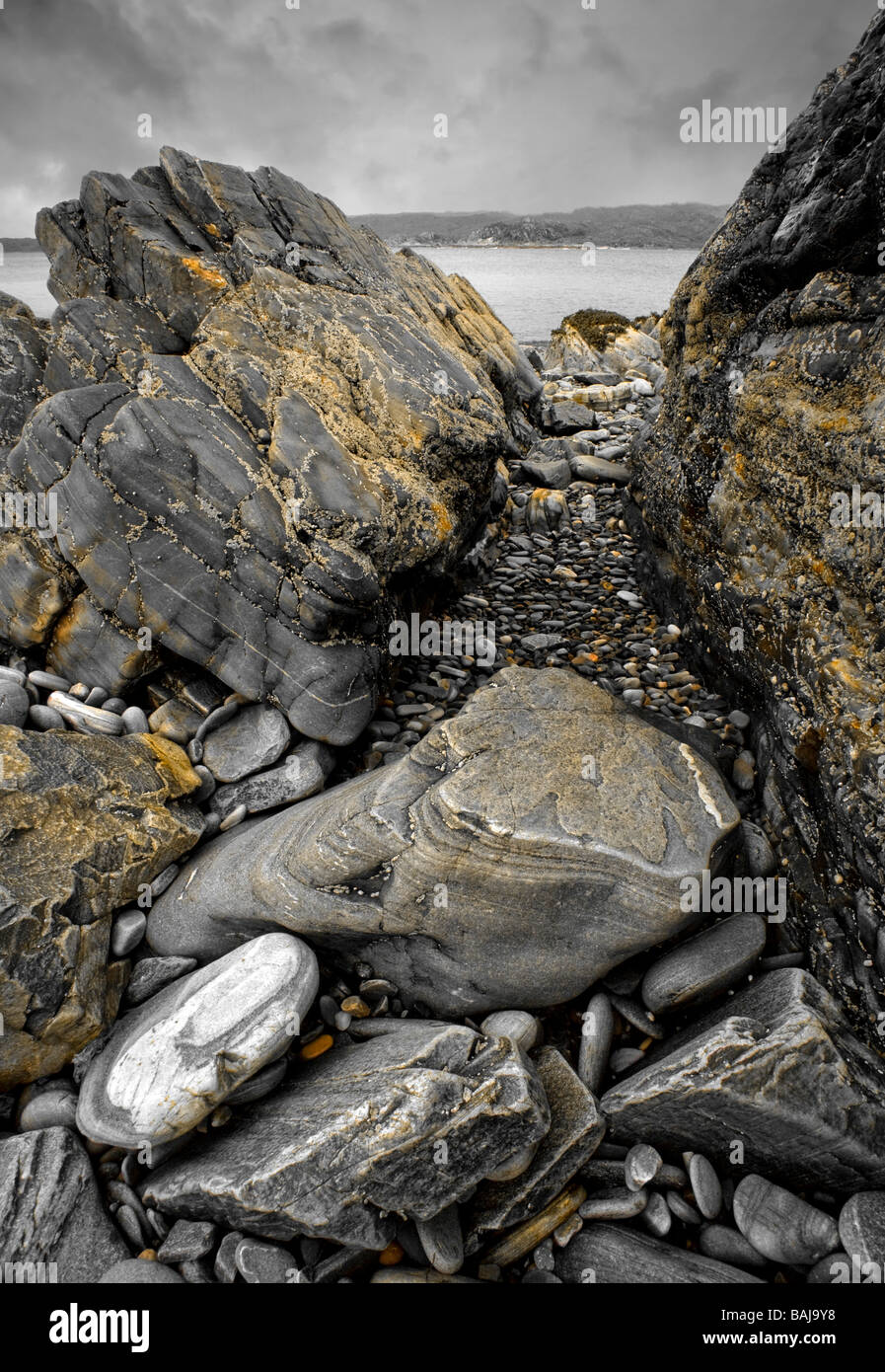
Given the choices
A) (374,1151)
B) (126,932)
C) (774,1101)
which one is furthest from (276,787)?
(774,1101)

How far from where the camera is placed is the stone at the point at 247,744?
7477 millimetres

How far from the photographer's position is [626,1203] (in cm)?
465

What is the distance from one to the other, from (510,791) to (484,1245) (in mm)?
3188

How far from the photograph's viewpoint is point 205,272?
8.95 meters

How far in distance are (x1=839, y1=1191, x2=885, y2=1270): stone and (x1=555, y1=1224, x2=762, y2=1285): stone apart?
66 centimetres

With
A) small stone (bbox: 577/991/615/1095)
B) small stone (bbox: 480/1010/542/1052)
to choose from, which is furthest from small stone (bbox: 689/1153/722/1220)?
small stone (bbox: 480/1010/542/1052)

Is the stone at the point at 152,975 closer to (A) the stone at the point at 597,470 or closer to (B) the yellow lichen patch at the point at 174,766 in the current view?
(B) the yellow lichen patch at the point at 174,766

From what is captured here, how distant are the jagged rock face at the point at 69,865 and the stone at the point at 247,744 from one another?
393mm

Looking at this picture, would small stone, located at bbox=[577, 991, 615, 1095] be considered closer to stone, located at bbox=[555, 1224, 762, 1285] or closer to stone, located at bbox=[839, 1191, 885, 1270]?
stone, located at bbox=[555, 1224, 762, 1285]

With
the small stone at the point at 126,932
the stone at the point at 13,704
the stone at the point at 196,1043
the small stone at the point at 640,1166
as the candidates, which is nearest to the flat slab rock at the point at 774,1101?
the small stone at the point at 640,1166

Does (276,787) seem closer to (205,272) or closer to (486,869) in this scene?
(486,869)

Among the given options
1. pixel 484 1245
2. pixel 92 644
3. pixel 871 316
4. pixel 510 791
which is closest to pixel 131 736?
pixel 92 644

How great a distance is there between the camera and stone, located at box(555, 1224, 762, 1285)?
4.39 metres
